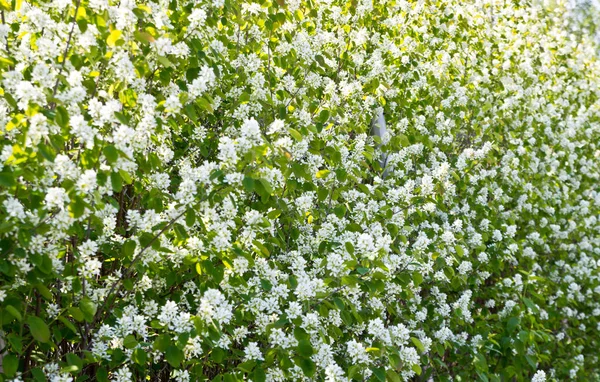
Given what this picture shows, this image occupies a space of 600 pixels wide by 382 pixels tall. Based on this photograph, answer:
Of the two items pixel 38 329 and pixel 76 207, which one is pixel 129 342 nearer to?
pixel 38 329

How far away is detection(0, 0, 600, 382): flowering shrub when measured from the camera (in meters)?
2.00

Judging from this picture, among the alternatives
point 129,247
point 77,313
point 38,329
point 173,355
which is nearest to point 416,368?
point 173,355

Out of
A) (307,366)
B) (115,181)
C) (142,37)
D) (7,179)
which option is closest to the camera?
(7,179)

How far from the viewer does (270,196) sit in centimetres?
266

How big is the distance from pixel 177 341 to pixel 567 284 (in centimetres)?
402

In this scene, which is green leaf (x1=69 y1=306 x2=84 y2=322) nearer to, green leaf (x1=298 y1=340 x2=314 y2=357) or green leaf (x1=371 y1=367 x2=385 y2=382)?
green leaf (x1=298 y1=340 x2=314 y2=357)

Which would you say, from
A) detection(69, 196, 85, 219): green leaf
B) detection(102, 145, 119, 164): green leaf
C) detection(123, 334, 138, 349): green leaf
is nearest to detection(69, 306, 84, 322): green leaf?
detection(123, 334, 138, 349): green leaf

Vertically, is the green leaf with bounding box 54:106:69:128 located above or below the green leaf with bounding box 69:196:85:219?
above

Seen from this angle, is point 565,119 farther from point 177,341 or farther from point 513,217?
point 177,341

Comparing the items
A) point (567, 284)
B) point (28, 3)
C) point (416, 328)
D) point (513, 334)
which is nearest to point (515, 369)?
point (513, 334)

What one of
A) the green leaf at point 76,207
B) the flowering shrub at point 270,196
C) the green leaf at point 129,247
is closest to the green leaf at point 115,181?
the flowering shrub at point 270,196

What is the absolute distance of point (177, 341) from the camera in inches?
77.2

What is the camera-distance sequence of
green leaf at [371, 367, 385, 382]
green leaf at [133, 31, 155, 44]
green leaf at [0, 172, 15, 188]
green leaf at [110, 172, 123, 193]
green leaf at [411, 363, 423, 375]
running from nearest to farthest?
green leaf at [0, 172, 15, 188] < green leaf at [110, 172, 123, 193] < green leaf at [133, 31, 155, 44] < green leaf at [371, 367, 385, 382] < green leaf at [411, 363, 423, 375]

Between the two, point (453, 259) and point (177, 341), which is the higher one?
point (453, 259)
